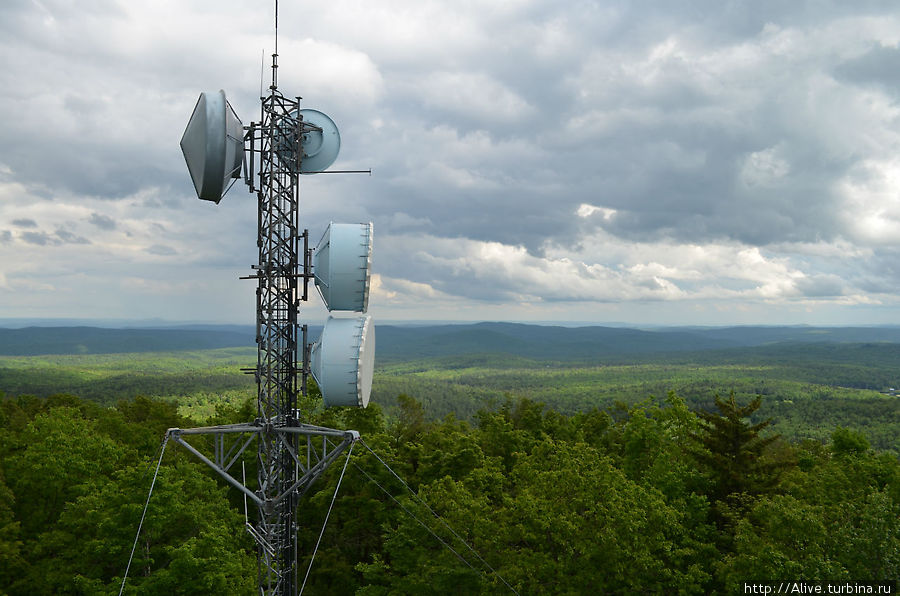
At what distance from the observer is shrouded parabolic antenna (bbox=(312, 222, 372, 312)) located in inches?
490

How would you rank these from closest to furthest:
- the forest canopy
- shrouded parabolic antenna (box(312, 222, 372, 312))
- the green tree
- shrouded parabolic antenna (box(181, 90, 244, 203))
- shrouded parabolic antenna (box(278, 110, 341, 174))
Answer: shrouded parabolic antenna (box(181, 90, 244, 203)) → shrouded parabolic antenna (box(312, 222, 372, 312)) → shrouded parabolic antenna (box(278, 110, 341, 174)) → the forest canopy → the green tree

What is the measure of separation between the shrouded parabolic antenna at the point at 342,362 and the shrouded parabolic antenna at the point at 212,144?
4.03 meters

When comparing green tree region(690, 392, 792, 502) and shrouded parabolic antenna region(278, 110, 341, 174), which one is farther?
green tree region(690, 392, 792, 502)

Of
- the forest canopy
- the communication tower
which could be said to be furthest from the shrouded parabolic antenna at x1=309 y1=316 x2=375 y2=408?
the forest canopy

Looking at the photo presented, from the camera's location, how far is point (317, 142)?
44.6 ft

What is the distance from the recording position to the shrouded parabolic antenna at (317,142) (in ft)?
44.1

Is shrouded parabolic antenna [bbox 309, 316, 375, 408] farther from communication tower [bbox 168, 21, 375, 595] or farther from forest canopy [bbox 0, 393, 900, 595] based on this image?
forest canopy [bbox 0, 393, 900, 595]

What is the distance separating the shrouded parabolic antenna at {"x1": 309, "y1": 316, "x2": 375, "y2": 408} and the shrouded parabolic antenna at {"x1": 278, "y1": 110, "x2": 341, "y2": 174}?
13.1 feet

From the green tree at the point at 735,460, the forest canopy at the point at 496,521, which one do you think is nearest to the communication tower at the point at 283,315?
the forest canopy at the point at 496,521

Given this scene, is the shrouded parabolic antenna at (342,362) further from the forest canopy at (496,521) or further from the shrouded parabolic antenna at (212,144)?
the forest canopy at (496,521)

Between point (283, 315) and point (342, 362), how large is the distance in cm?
195

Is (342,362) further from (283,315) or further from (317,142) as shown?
(317,142)

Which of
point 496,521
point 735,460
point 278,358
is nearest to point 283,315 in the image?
point 278,358

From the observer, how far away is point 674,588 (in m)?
20.0
